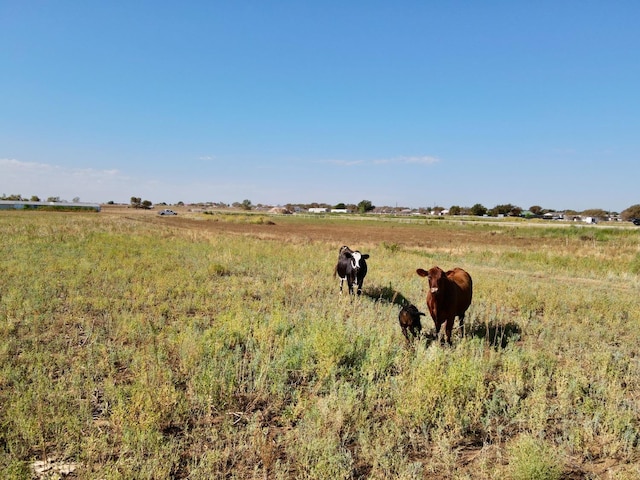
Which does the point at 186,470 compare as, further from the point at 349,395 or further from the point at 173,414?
the point at 349,395

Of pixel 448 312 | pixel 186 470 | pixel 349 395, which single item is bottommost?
pixel 186 470

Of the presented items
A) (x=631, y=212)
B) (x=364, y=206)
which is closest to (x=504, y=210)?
(x=631, y=212)

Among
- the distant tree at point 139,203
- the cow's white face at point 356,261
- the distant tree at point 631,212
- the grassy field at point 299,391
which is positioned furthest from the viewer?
the distant tree at point 139,203

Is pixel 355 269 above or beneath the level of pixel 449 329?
above

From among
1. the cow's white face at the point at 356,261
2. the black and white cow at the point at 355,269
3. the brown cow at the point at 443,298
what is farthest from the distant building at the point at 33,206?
the brown cow at the point at 443,298

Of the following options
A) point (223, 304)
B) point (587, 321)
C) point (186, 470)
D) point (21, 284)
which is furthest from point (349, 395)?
point (21, 284)

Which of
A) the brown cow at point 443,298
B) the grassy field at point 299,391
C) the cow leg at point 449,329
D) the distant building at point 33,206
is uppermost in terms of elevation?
the distant building at point 33,206

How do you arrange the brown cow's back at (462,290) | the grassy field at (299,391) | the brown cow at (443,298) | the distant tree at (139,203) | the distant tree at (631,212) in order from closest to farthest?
the grassy field at (299,391)
the brown cow at (443,298)
the brown cow's back at (462,290)
the distant tree at (631,212)
the distant tree at (139,203)

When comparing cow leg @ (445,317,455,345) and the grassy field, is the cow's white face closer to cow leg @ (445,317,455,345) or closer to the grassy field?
the grassy field

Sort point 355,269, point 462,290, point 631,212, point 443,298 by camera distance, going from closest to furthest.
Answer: point 443,298, point 462,290, point 355,269, point 631,212

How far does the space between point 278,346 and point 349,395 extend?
2.33m

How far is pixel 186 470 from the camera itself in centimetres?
380

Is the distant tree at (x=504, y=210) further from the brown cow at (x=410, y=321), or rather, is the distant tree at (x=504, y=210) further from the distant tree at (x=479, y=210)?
the brown cow at (x=410, y=321)

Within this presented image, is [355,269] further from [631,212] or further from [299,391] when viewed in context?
[631,212]
